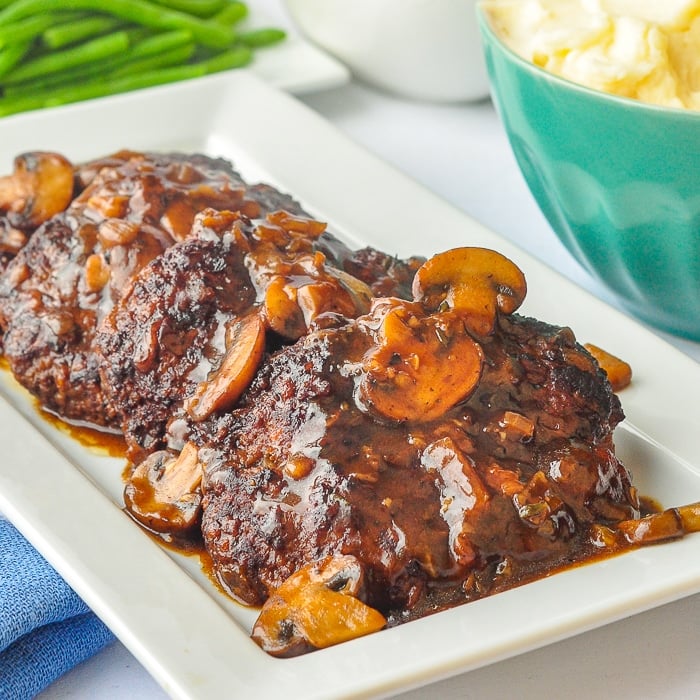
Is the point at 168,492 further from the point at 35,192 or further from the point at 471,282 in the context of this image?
the point at 35,192

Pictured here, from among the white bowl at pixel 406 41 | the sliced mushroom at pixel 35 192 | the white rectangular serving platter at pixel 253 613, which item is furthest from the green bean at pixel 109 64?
the sliced mushroom at pixel 35 192

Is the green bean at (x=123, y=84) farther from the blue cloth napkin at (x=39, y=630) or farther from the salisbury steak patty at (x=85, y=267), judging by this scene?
the blue cloth napkin at (x=39, y=630)

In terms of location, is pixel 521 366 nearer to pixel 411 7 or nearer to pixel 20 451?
pixel 20 451

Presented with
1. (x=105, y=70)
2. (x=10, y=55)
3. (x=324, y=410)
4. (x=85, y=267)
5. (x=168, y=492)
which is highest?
(x=10, y=55)

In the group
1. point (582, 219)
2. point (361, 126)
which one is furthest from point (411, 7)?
point (582, 219)

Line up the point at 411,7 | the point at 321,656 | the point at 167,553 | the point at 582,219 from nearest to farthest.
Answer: the point at 321,656 < the point at 167,553 < the point at 582,219 < the point at 411,7

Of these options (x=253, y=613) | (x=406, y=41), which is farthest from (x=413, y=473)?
(x=406, y=41)

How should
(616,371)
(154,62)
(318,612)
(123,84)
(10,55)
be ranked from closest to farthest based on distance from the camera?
(318,612), (616,371), (10,55), (123,84), (154,62)
